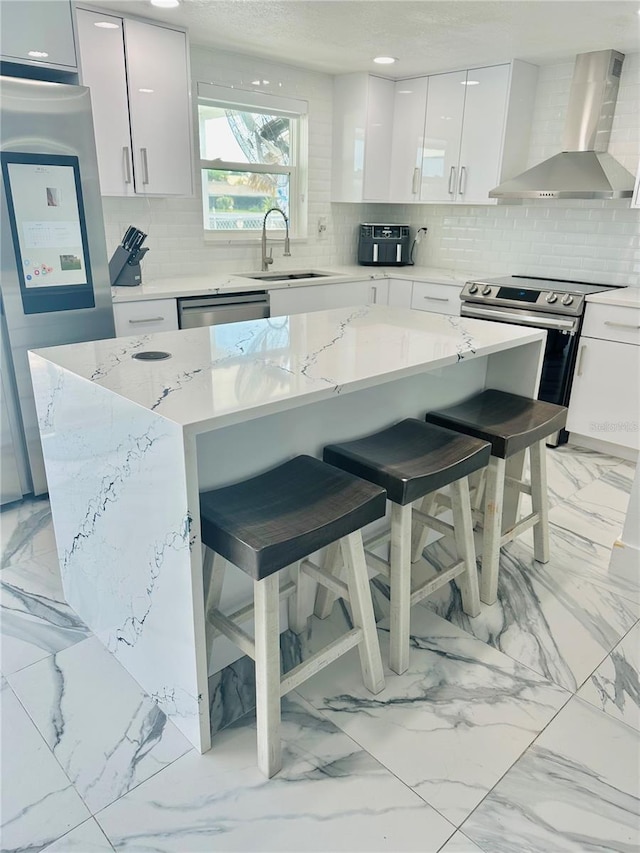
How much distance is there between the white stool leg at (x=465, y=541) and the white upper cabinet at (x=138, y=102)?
2577 mm

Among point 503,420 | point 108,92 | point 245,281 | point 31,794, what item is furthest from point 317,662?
point 108,92

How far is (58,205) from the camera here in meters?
2.66

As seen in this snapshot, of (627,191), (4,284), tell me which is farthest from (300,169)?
(4,284)

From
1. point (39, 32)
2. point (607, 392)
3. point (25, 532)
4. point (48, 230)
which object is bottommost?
point (25, 532)

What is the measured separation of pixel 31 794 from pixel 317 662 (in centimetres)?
78

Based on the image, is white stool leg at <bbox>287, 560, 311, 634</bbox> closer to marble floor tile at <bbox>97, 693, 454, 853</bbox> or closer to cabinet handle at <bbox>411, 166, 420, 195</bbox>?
marble floor tile at <bbox>97, 693, 454, 853</bbox>

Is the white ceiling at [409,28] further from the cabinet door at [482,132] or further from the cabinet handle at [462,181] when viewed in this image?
the cabinet handle at [462,181]

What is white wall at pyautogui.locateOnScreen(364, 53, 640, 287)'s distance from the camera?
373 centimetres

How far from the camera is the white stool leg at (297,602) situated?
1.94 m

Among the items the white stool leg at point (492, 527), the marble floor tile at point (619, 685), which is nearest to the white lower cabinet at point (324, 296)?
the white stool leg at point (492, 527)

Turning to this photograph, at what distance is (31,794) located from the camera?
4.79 feet

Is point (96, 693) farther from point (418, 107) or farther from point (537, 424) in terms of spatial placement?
point (418, 107)

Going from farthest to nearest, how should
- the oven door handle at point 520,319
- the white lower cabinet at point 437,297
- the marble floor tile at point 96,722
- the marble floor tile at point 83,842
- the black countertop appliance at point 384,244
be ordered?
1. the black countertop appliance at point 384,244
2. the white lower cabinet at point 437,297
3. the oven door handle at point 520,319
4. the marble floor tile at point 96,722
5. the marble floor tile at point 83,842

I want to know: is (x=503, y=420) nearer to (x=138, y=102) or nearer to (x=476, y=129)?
(x=138, y=102)
